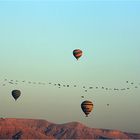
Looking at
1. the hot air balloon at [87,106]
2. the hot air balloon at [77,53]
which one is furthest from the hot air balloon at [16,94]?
the hot air balloon at [77,53]

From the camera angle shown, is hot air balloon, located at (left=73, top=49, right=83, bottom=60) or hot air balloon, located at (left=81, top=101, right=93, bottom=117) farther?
hot air balloon, located at (left=81, top=101, right=93, bottom=117)

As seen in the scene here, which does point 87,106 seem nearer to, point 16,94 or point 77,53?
point 77,53

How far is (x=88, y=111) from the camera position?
404 ft

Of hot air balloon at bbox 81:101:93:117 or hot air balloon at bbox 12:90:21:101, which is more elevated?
hot air balloon at bbox 12:90:21:101

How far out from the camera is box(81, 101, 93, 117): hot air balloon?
12325 cm

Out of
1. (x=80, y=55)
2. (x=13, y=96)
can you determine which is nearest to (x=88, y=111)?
(x=80, y=55)

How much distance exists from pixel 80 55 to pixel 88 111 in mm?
16344

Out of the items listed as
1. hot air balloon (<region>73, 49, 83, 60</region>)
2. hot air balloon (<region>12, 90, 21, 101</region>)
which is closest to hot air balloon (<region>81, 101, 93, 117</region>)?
hot air balloon (<region>73, 49, 83, 60</region>)

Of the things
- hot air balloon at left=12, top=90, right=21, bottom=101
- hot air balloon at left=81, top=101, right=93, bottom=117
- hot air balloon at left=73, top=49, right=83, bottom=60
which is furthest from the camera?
hot air balloon at left=12, top=90, right=21, bottom=101

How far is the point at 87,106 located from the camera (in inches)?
4929

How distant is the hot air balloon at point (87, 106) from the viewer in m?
123

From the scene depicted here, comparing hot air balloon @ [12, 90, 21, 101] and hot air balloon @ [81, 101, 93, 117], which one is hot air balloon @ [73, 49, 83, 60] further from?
hot air balloon @ [12, 90, 21, 101]

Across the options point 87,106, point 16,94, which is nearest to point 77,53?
point 87,106

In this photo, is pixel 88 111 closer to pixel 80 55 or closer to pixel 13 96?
pixel 80 55
